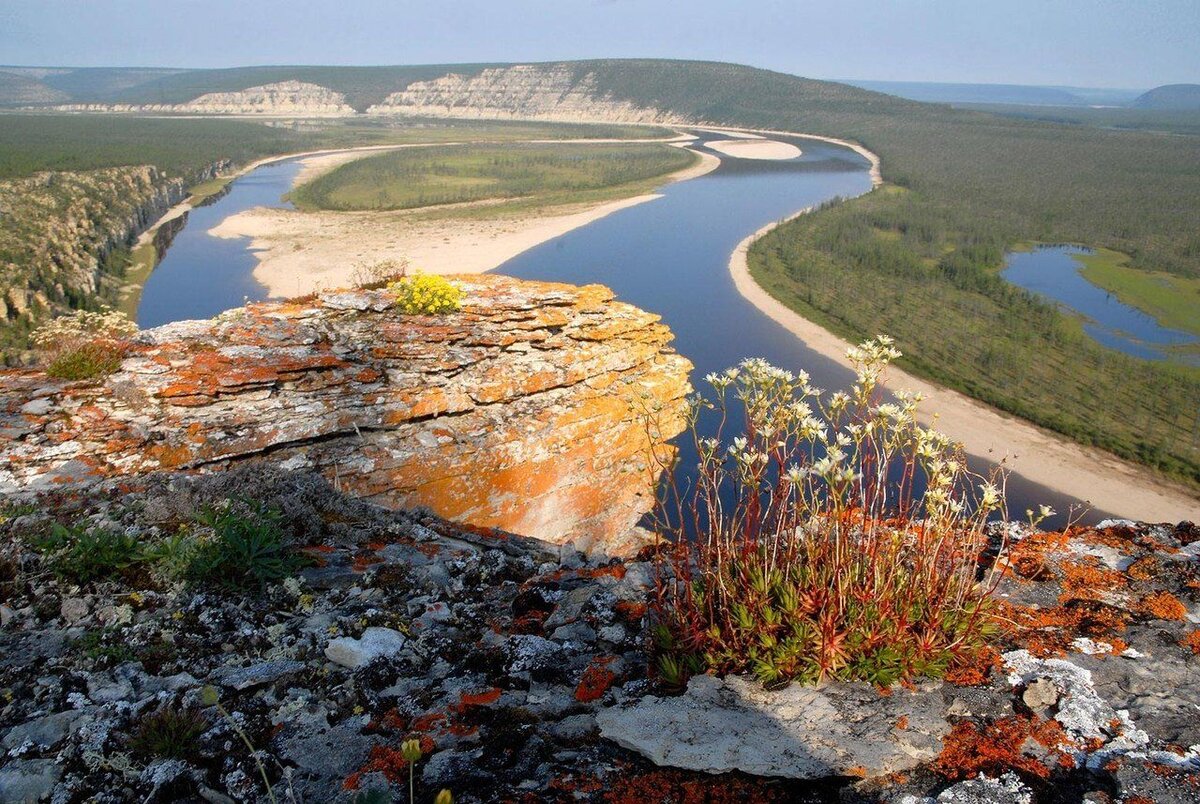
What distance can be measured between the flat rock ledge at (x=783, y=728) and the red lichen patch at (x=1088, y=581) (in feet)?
5.18

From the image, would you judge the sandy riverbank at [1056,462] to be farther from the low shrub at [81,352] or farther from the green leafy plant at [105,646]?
the green leafy plant at [105,646]

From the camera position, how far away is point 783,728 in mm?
2957

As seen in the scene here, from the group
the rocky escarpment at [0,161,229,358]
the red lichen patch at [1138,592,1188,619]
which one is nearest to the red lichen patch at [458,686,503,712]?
the red lichen patch at [1138,592,1188,619]

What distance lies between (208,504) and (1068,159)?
120 m

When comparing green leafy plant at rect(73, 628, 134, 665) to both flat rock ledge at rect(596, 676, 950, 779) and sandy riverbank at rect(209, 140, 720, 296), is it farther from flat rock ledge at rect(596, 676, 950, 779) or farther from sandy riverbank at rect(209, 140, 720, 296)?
sandy riverbank at rect(209, 140, 720, 296)

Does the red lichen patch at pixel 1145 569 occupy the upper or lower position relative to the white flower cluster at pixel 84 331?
lower

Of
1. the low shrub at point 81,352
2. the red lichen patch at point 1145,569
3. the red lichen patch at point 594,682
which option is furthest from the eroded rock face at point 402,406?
the red lichen patch at point 1145,569

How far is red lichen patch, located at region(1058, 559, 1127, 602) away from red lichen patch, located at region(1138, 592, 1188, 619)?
182mm

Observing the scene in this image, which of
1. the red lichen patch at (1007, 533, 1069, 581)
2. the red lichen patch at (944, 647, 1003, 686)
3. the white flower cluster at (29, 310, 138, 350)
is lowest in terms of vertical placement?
the red lichen patch at (1007, 533, 1069, 581)

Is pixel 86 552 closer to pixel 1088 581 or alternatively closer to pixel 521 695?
pixel 521 695

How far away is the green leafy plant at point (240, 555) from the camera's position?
4227 mm

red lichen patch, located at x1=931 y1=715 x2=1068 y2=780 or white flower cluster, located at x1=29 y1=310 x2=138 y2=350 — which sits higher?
white flower cluster, located at x1=29 y1=310 x2=138 y2=350

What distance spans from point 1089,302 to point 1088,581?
46478 mm

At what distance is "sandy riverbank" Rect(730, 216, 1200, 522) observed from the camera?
20.6 m
